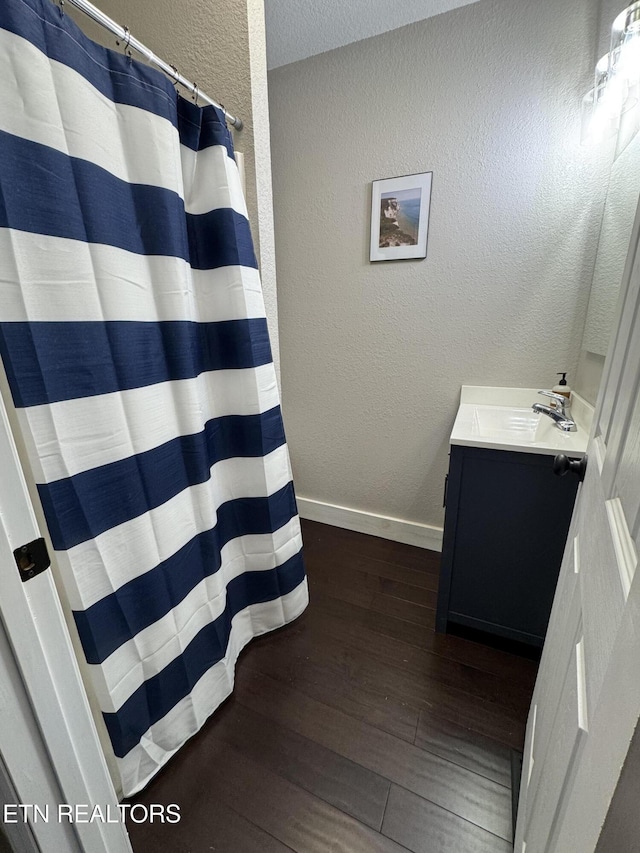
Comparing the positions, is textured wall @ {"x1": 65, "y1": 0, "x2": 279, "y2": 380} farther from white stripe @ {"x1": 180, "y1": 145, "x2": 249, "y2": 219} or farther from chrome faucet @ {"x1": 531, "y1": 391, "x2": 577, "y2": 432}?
chrome faucet @ {"x1": 531, "y1": 391, "x2": 577, "y2": 432}

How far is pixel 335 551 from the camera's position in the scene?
2.04 m

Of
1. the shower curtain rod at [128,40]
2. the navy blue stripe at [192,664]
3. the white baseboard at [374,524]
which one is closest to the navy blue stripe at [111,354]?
the shower curtain rod at [128,40]

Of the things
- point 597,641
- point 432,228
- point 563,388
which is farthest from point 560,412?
point 597,641

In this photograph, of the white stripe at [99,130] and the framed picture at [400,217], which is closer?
the white stripe at [99,130]

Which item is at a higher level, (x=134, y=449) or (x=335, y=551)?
(x=134, y=449)

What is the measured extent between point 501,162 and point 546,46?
39 cm

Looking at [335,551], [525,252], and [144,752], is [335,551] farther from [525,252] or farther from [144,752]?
[525,252]

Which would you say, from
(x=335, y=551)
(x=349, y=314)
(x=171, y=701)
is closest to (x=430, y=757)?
(x=171, y=701)

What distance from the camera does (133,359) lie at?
87 cm

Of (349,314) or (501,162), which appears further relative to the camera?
(349,314)

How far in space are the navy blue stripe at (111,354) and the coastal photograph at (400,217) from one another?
100 cm

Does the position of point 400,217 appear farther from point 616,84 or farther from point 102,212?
point 102,212

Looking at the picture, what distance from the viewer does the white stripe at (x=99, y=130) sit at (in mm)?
633

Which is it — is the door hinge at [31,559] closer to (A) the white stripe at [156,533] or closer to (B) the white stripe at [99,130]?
(A) the white stripe at [156,533]
